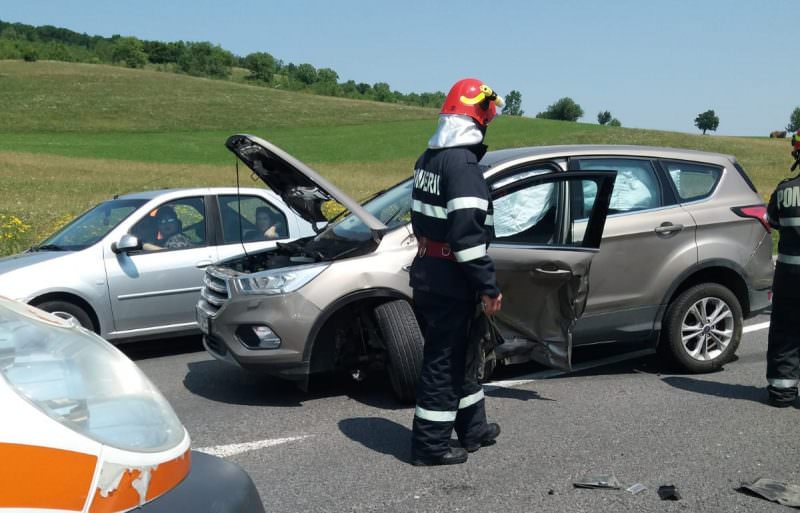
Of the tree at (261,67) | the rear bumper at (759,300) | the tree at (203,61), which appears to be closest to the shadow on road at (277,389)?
the rear bumper at (759,300)

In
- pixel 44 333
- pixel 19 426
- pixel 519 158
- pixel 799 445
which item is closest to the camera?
pixel 19 426

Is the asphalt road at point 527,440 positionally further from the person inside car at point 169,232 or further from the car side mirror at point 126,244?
the person inside car at point 169,232

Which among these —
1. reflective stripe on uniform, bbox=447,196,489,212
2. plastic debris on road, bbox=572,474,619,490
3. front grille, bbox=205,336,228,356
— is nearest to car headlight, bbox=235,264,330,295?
front grille, bbox=205,336,228,356

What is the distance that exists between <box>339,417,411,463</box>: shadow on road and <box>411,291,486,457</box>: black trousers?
0.27 metres

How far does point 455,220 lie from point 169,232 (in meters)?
4.70

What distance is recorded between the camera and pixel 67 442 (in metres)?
1.91

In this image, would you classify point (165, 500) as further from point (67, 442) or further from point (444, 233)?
point (444, 233)

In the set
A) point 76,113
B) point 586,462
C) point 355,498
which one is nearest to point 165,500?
point 355,498

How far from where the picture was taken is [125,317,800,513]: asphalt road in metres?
4.22

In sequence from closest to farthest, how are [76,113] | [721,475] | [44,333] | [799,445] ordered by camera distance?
[44,333], [721,475], [799,445], [76,113]

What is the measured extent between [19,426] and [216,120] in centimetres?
6159

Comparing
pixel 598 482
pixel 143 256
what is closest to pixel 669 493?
pixel 598 482

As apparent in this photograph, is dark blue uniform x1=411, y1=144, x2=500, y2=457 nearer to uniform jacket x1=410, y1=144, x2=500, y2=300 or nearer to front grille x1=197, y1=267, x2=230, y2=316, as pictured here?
uniform jacket x1=410, y1=144, x2=500, y2=300

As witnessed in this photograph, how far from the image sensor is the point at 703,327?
21.9ft
